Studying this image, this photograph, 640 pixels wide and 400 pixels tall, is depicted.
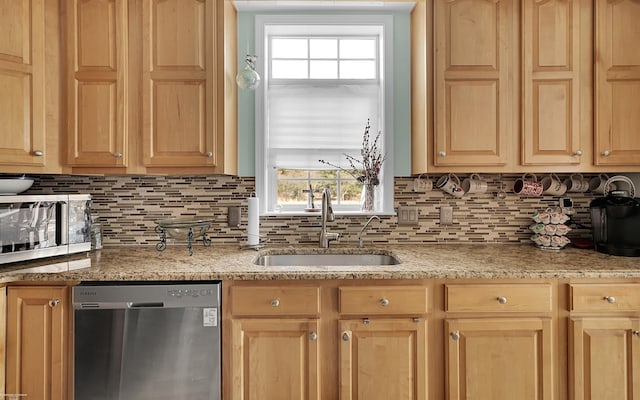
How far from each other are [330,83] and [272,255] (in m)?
1.16

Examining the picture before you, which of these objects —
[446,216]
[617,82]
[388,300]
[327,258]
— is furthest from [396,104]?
[388,300]

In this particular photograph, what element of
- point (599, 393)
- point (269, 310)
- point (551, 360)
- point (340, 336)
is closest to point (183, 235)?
point (269, 310)

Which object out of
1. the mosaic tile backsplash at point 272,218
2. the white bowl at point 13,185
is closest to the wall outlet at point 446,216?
the mosaic tile backsplash at point 272,218

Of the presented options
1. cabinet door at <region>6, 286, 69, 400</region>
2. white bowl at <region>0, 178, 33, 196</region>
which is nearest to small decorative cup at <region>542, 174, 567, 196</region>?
cabinet door at <region>6, 286, 69, 400</region>

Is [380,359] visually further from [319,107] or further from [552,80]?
[552,80]

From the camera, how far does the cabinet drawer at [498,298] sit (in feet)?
5.33

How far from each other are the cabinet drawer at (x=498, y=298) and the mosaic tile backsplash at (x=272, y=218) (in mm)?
697

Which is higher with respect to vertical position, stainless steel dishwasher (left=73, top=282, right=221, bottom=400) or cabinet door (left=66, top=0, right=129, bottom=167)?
cabinet door (left=66, top=0, right=129, bottom=167)

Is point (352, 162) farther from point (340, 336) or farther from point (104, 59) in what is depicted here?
point (104, 59)

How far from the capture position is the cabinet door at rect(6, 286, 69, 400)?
1598 millimetres

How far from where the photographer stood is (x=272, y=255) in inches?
85.7

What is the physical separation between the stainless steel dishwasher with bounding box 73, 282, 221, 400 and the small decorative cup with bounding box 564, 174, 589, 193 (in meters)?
2.15

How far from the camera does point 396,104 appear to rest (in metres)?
2.33

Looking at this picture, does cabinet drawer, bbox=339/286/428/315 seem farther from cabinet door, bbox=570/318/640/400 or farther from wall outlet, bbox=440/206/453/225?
wall outlet, bbox=440/206/453/225
